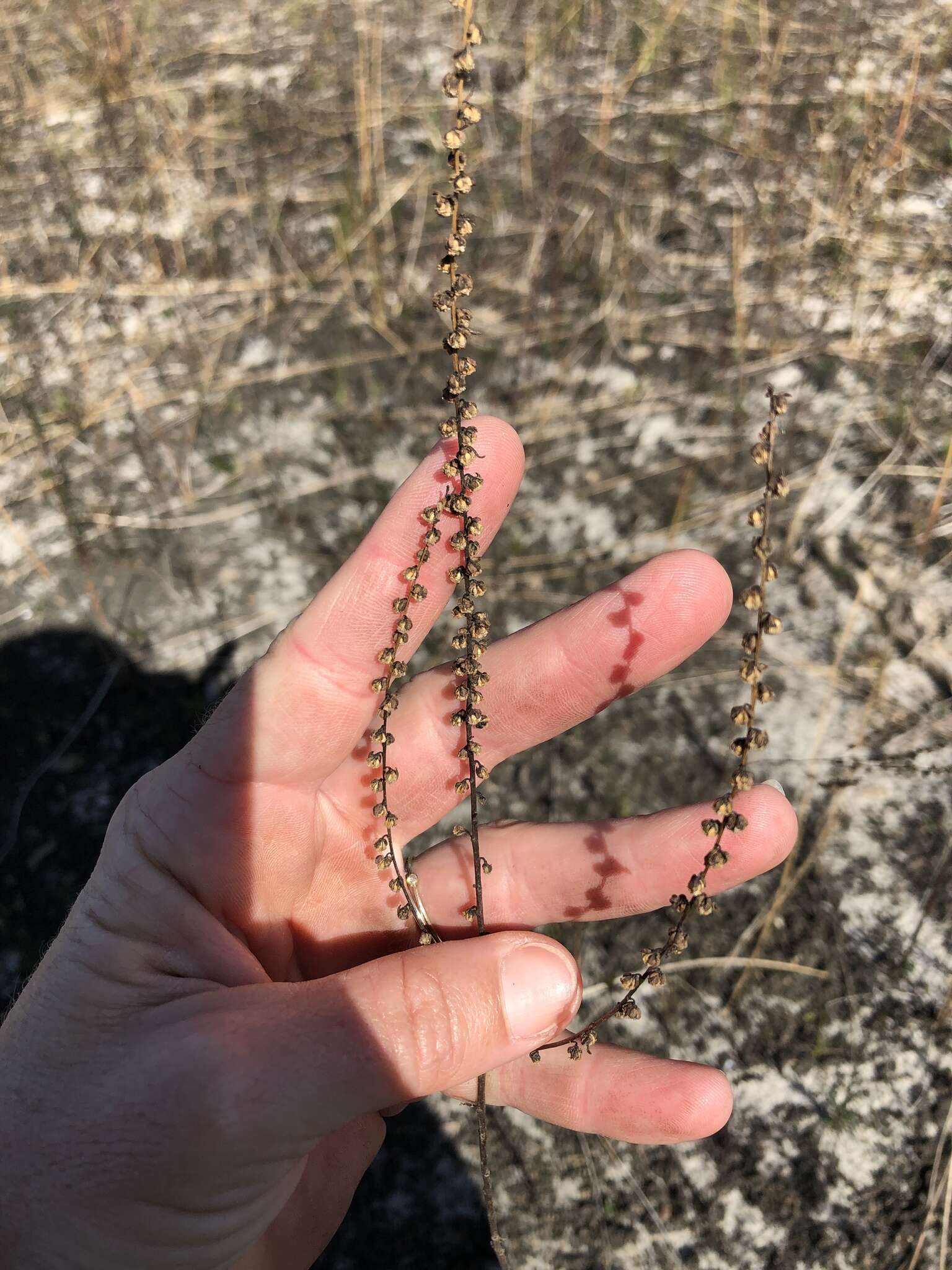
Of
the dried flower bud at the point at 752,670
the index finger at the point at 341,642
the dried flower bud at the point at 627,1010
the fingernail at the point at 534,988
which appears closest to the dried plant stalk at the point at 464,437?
the index finger at the point at 341,642

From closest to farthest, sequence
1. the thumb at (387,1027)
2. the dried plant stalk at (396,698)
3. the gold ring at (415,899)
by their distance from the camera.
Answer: the thumb at (387,1027) → the dried plant stalk at (396,698) → the gold ring at (415,899)

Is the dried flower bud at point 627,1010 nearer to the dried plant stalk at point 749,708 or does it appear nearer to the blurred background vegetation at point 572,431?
the dried plant stalk at point 749,708

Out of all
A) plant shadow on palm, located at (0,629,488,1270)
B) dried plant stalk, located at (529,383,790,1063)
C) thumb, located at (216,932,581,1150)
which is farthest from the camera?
plant shadow on palm, located at (0,629,488,1270)

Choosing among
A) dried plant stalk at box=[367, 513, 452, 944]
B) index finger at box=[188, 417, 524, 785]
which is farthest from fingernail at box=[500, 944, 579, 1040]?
index finger at box=[188, 417, 524, 785]

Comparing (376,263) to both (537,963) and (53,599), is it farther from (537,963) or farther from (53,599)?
(537,963)

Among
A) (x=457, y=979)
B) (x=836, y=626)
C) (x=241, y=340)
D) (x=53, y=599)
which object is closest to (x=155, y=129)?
(x=241, y=340)

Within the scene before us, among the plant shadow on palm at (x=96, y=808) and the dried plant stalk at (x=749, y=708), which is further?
the plant shadow on palm at (x=96, y=808)

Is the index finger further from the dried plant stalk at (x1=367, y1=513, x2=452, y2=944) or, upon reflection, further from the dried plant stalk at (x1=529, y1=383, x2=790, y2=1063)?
the dried plant stalk at (x1=529, y1=383, x2=790, y2=1063)

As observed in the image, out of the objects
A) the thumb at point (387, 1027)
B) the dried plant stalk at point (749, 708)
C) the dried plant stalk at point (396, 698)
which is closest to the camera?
the dried plant stalk at point (749, 708)
